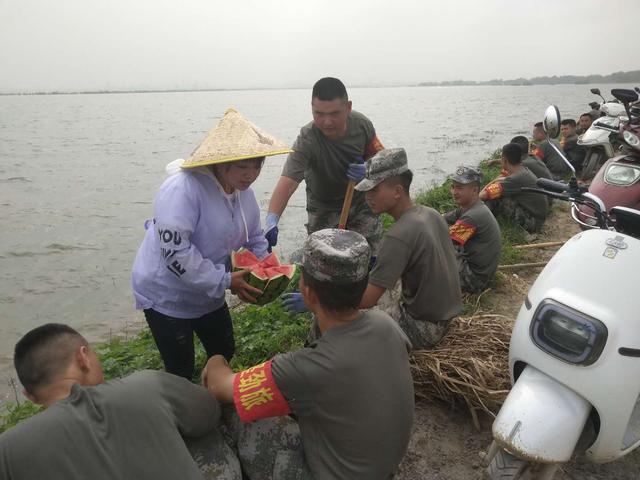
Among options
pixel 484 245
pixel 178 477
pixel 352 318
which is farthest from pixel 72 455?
pixel 484 245

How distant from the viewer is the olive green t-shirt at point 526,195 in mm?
6242

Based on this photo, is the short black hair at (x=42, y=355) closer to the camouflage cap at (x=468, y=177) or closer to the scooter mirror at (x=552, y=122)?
the scooter mirror at (x=552, y=122)

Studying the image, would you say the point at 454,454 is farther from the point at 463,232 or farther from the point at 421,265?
the point at 463,232

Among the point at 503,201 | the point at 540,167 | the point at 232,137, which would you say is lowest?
the point at 503,201

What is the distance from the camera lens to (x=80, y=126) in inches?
1247

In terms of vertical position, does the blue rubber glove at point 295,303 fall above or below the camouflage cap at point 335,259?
below

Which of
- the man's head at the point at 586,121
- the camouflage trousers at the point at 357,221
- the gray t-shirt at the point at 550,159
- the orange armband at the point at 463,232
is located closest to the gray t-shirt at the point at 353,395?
the orange armband at the point at 463,232

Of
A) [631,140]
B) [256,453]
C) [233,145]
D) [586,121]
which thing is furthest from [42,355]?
[586,121]

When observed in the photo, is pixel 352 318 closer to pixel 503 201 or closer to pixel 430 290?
pixel 430 290

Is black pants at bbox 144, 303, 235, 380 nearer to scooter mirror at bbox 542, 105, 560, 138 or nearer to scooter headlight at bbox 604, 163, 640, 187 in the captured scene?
scooter mirror at bbox 542, 105, 560, 138

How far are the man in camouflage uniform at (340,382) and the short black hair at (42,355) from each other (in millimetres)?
717

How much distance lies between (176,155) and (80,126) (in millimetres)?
16409

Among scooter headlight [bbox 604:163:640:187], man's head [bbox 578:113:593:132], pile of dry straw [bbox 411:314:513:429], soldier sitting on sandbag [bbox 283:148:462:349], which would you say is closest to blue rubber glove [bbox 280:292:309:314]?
soldier sitting on sandbag [bbox 283:148:462:349]

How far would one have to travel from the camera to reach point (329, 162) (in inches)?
191
